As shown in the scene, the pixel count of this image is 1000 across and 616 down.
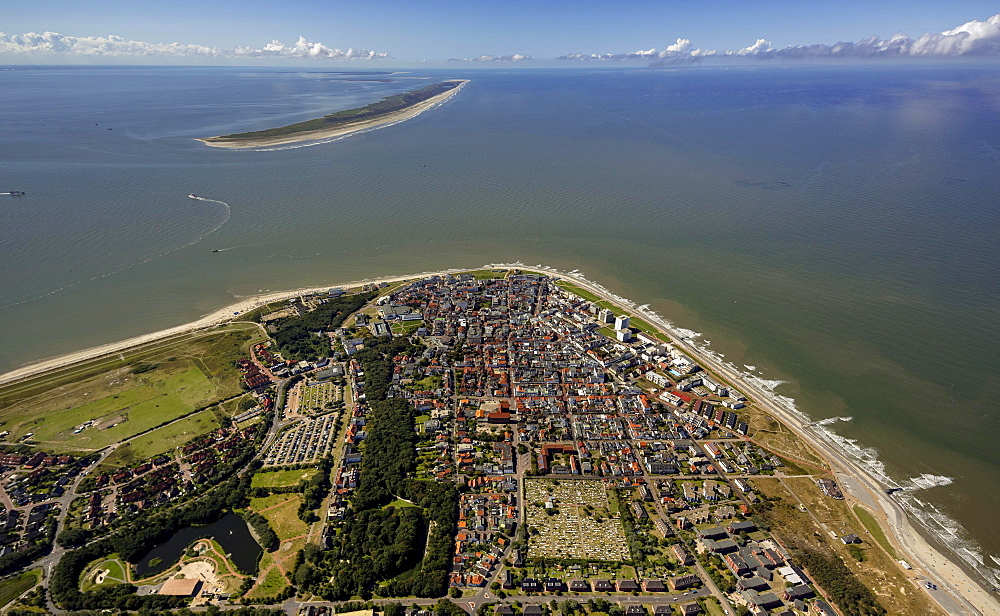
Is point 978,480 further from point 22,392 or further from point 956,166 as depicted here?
point 956,166

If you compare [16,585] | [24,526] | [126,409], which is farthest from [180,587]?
[126,409]

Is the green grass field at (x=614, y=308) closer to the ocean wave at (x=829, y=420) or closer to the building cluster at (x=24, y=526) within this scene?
the ocean wave at (x=829, y=420)

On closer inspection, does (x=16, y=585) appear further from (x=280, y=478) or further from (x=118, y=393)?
(x=118, y=393)

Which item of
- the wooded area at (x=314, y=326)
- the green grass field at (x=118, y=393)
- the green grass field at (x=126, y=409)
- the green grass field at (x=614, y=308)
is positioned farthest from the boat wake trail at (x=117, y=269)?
the green grass field at (x=614, y=308)

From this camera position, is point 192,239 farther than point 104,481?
Yes

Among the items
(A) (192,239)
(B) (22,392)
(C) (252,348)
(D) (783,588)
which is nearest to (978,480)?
(D) (783,588)

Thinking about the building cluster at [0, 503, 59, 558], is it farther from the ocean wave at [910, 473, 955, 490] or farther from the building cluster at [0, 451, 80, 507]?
the ocean wave at [910, 473, 955, 490]
